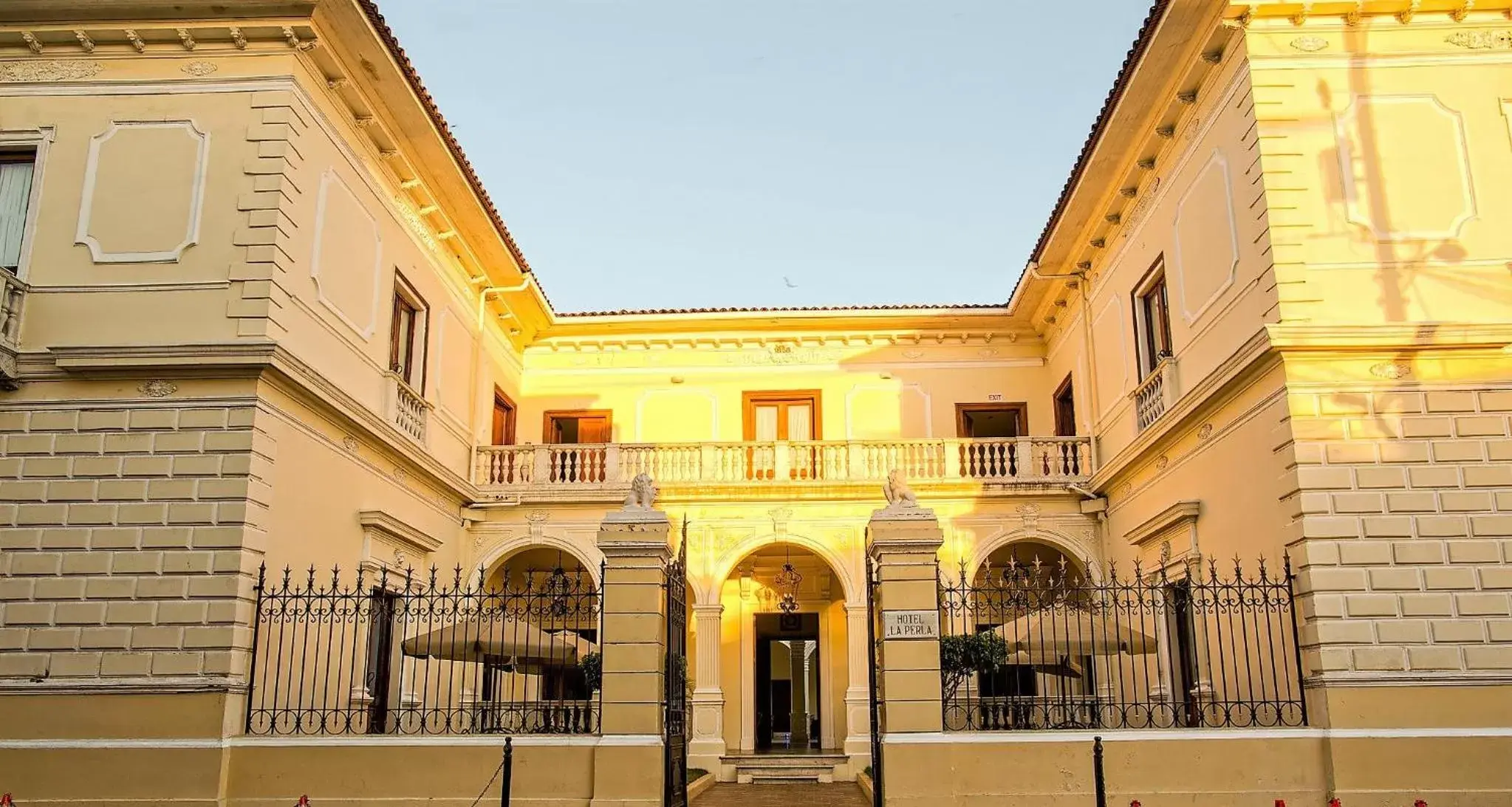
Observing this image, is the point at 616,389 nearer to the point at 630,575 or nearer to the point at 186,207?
the point at 186,207

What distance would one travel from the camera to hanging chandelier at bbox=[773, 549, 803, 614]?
62.7ft

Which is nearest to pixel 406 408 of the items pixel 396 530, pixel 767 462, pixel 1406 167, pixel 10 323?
pixel 396 530

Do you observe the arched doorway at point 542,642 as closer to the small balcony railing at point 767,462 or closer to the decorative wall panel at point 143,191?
the small balcony railing at point 767,462

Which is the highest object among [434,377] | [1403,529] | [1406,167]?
[1406,167]

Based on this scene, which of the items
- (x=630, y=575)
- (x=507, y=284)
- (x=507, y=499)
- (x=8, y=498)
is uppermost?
(x=507, y=284)

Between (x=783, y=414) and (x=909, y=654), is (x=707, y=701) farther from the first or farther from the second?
(x=909, y=654)

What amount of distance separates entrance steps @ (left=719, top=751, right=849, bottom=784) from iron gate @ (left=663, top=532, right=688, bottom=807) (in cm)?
669

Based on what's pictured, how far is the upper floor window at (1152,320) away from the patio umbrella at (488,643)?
806 cm

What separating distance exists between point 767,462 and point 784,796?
5785 mm

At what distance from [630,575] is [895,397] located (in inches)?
458

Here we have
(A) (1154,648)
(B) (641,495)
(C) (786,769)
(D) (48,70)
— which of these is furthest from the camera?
(C) (786,769)

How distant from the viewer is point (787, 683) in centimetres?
2602

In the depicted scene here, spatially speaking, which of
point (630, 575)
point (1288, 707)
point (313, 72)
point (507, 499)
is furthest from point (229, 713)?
point (1288, 707)

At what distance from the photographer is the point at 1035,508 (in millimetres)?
18328
